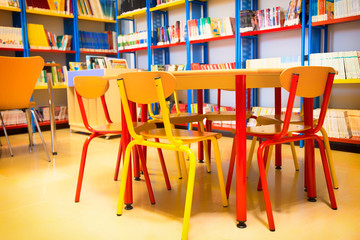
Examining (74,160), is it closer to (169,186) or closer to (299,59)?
(169,186)

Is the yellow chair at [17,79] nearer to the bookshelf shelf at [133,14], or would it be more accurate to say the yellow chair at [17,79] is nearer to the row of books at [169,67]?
the row of books at [169,67]

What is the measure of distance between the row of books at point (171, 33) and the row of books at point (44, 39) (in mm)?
1377

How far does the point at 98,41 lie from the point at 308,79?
178 inches

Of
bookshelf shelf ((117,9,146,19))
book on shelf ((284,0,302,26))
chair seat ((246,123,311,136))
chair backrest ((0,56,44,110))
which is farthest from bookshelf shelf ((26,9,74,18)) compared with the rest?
chair seat ((246,123,311,136))

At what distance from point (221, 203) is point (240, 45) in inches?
95.7

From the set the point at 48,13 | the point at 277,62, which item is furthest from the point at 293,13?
the point at 48,13

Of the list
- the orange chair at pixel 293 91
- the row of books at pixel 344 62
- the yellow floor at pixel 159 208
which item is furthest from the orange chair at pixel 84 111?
the row of books at pixel 344 62

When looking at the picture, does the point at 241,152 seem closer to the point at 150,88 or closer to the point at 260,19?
the point at 150,88

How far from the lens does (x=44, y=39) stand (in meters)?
4.91

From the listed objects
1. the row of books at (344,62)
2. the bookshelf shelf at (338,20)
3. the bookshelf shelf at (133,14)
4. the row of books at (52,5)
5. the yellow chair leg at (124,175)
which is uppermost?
the row of books at (52,5)

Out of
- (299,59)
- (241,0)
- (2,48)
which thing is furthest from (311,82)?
(2,48)

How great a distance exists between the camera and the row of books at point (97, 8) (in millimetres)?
5326

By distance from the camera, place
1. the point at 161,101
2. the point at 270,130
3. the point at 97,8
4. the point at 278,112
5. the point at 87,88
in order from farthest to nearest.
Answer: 1. the point at 97,8
2. the point at 278,112
3. the point at 87,88
4. the point at 270,130
5. the point at 161,101

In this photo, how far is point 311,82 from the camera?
1637 mm
